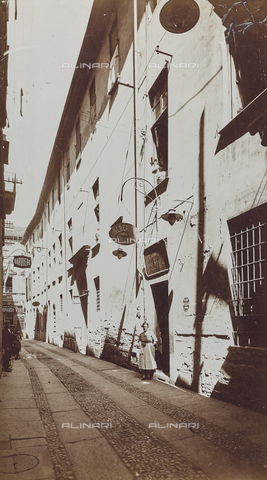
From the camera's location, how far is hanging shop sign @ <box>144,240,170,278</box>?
27.8 feet

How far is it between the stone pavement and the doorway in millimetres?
878

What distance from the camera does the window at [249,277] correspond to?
5.75 metres

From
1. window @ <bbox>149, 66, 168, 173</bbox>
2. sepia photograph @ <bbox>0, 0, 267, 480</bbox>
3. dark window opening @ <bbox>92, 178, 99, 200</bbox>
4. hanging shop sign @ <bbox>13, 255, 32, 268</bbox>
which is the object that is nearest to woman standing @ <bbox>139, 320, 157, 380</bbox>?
sepia photograph @ <bbox>0, 0, 267, 480</bbox>

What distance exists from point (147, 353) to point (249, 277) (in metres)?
3.32

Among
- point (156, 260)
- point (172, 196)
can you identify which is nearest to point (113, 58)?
point (172, 196)

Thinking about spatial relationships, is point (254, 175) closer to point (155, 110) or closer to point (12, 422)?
point (155, 110)

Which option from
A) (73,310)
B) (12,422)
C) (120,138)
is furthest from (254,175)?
(73,310)

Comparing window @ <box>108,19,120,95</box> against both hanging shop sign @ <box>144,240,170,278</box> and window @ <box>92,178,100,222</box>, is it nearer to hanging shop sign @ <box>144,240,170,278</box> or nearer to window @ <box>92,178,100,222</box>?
window @ <box>92,178,100,222</box>

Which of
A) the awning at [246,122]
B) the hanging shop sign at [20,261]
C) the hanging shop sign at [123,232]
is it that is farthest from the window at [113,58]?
the hanging shop sign at [20,261]

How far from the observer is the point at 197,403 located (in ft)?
20.6

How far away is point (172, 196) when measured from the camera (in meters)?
8.28

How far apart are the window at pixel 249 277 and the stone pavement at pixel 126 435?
1146mm

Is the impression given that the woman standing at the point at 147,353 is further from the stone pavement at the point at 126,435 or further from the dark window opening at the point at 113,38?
the dark window opening at the point at 113,38

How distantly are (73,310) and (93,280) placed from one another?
3646 mm
